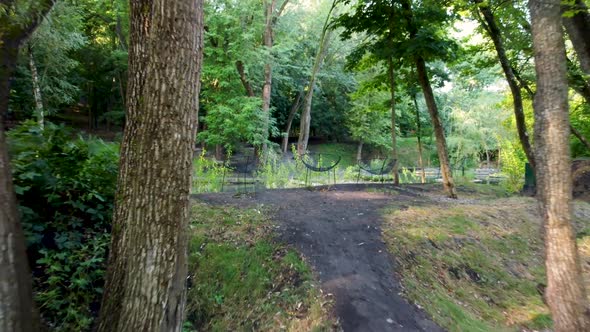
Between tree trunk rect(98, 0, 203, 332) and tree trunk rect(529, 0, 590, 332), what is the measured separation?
3.55 metres

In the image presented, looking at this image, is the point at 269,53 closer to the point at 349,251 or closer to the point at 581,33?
the point at 581,33

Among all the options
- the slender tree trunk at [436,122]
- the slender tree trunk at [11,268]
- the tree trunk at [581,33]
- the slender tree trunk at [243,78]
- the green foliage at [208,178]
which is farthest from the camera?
the slender tree trunk at [243,78]

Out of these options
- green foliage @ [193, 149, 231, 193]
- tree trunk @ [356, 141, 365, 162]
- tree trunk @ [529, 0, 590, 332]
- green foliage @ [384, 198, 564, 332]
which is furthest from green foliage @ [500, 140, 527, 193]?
tree trunk @ [356, 141, 365, 162]

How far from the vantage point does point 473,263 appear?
5949 millimetres

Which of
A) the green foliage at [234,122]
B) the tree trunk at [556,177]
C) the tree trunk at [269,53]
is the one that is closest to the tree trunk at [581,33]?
the tree trunk at [556,177]

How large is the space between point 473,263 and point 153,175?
544 cm

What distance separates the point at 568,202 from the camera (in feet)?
11.8

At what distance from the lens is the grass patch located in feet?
12.9

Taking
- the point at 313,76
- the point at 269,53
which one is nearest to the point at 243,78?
the point at 269,53

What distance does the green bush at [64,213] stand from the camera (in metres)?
3.08

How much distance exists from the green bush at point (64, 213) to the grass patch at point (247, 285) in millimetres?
1108

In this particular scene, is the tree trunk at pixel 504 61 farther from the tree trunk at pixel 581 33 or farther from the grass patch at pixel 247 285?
the grass patch at pixel 247 285

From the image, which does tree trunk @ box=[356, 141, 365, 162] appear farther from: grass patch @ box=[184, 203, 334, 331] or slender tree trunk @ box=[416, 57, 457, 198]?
grass patch @ box=[184, 203, 334, 331]

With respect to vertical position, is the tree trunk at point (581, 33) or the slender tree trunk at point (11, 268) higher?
the tree trunk at point (581, 33)
